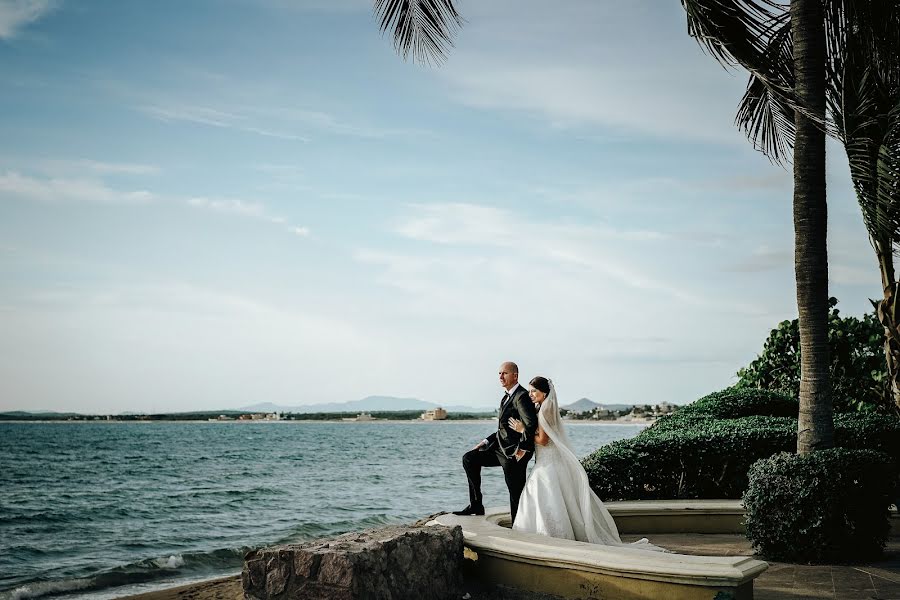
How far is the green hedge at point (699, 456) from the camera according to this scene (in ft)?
Result: 36.4

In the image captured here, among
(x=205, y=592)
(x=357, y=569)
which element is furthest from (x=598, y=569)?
(x=205, y=592)

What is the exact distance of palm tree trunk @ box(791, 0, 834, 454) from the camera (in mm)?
8516

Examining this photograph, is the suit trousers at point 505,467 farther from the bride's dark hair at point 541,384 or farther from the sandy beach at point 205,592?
the sandy beach at point 205,592

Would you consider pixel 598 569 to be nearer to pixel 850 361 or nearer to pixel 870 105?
pixel 870 105

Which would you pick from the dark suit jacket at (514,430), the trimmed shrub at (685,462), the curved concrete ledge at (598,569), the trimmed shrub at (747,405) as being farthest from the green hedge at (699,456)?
the curved concrete ledge at (598,569)

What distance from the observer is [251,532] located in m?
20.9

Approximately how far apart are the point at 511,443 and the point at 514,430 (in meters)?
0.15

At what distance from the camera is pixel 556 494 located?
7.88 metres

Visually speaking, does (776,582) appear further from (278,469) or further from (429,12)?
(278,469)

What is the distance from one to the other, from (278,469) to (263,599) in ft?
135

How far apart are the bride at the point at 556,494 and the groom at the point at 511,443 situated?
0.38 feet

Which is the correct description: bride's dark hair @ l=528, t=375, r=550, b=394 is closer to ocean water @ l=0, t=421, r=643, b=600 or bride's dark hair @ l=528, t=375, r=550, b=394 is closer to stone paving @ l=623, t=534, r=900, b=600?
stone paving @ l=623, t=534, r=900, b=600

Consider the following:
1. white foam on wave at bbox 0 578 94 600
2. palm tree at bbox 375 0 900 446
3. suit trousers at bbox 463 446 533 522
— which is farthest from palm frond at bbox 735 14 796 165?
white foam on wave at bbox 0 578 94 600

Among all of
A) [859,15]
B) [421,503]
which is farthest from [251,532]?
[859,15]
